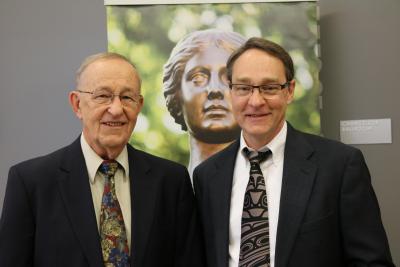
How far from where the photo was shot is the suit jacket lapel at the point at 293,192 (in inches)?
Result: 59.5

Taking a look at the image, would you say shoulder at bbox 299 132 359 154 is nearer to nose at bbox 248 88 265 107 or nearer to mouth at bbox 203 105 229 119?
nose at bbox 248 88 265 107

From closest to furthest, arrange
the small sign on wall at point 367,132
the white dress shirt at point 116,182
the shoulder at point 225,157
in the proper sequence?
1. the white dress shirt at point 116,182
2. the shoulder at point 225,157
3. the small sign on wall at point 367,132

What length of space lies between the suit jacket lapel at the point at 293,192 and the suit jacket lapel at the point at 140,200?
442 mm

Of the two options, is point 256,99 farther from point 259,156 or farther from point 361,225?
point 361,225

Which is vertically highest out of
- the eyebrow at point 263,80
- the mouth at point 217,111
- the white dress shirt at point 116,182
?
the eyebrow at point 263,80

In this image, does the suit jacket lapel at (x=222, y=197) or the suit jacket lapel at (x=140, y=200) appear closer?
the suit jacket lapel at (x=140, y=200)

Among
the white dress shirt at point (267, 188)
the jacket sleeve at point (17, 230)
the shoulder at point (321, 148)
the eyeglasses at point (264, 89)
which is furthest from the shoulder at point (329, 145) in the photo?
the jacket sleeve at point (17, 230)

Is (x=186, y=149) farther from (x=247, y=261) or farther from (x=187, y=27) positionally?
(x=247, y=261)

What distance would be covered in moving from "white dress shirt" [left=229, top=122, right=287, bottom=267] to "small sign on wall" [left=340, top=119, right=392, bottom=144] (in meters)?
0.99

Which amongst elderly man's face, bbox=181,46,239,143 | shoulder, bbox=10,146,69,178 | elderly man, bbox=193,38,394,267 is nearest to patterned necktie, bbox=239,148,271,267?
elderly man, bbox=193,38,394,267

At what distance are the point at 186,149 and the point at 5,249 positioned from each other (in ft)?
4.12

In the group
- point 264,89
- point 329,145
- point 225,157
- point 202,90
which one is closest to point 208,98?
point 202,90

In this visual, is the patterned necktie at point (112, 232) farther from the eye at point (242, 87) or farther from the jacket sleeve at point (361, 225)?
the jacket sleeve at point (361, 225)

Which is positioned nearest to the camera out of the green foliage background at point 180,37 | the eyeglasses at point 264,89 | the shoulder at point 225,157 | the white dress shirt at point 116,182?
the white dress shirt at point 116,182
